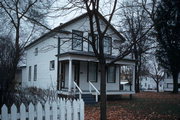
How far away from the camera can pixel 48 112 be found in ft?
18.5

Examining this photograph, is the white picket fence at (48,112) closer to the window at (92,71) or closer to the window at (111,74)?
the window at (92,71)

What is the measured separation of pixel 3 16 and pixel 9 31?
2.42 m

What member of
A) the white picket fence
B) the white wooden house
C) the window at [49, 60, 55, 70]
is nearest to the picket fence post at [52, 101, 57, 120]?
the white picket fence

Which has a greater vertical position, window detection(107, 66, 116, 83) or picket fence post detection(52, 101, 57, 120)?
window detection(107, 66, 116, 83)

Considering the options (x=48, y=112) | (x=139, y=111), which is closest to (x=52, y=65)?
(x=139, y=111)

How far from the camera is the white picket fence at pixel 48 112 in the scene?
16.7ft

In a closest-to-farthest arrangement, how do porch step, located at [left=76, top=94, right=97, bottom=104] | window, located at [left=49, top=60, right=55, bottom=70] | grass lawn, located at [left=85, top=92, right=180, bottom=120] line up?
grass lawn, located at [left=85, top=92, right=180, bottom=120]
porch step, located at [left=76, top=94, right=97, bottom=104]
window, located at [left=49, top=60, right=55, bottom=70]

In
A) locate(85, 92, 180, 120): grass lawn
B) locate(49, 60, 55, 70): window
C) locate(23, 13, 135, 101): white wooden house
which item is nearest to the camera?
locate(85, 92, 180, 120): grass lawn

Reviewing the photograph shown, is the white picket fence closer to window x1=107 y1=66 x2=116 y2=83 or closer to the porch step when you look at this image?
the porch step

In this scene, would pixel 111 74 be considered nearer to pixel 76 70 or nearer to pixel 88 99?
pixel 76 70

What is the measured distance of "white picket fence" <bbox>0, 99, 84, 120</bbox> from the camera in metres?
5.08

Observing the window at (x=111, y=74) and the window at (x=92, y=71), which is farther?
the window at (x=111, y=74)

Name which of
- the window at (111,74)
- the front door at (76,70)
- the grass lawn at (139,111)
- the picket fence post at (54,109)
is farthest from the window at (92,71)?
the picket fence post at (54,109)

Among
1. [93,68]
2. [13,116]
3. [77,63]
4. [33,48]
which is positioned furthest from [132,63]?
[13,116]
